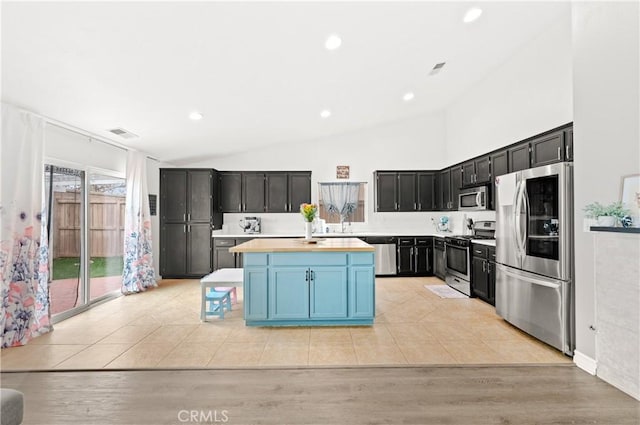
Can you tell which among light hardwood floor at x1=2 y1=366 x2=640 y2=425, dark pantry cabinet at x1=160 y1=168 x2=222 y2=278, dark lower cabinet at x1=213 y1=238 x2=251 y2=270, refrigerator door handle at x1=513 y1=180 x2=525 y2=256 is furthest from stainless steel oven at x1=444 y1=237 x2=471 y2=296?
dark pantry cabinet at x1=160 y1=168 x2=222 y2=278

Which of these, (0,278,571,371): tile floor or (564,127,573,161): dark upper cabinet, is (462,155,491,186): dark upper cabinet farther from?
(0,278,571,371): tile floor

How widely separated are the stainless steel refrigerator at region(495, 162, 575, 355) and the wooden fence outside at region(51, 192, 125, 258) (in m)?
5.24

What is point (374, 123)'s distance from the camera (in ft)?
20.7

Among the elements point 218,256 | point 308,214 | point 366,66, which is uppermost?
point 366,66

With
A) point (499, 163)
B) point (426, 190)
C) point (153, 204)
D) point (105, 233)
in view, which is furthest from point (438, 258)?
point (105, 233)

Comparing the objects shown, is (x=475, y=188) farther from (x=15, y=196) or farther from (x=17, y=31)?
(x=15, y=196)

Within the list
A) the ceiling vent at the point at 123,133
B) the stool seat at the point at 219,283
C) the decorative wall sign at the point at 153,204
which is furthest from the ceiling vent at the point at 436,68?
the decorative wall sign at the point at 153,204

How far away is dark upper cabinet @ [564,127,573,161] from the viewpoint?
3.08 m

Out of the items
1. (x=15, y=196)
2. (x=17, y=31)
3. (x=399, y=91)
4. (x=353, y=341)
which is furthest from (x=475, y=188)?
(x=15, y=196)

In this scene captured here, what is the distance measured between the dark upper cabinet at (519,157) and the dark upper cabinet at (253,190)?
4.28 metres

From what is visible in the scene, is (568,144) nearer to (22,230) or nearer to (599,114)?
(599,114)

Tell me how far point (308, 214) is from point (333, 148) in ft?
10.1

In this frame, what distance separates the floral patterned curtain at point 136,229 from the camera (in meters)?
4.95

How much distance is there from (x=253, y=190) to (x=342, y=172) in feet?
6.22
